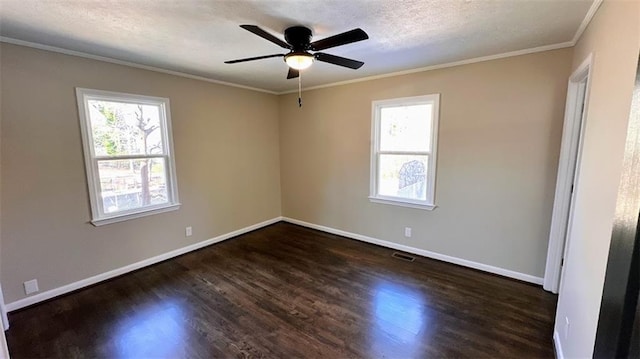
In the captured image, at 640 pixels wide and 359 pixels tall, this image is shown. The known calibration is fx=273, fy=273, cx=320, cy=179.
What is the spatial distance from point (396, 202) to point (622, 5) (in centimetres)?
280

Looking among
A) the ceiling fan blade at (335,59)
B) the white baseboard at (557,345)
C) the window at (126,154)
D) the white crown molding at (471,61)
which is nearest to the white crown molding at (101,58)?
the window at (126,154)

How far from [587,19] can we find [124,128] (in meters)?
4.45

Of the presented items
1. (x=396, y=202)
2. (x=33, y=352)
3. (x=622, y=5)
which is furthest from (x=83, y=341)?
(x=622, y=5)

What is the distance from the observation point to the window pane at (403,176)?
12.0 ft

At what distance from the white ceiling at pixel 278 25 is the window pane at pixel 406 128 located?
28.4 inches

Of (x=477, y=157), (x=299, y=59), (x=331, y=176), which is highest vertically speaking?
(x=299, y=59)

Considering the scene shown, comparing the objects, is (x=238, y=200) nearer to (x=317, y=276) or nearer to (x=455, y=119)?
(x=317, y=276)

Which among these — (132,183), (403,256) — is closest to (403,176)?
(403,256)

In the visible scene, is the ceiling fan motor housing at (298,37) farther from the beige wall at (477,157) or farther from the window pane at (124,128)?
the window pane at (124,128)

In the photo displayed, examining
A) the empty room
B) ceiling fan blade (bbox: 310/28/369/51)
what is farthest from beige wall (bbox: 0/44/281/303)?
ceiling fan blade (bbox: 310/28/369/51)

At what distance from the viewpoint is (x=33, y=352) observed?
2.07 meters

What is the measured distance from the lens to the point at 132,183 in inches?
131

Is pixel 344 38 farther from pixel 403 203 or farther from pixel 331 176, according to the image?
pixel 331 176

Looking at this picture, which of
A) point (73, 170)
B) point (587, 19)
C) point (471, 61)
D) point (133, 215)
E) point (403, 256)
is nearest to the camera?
point (587, 19)
